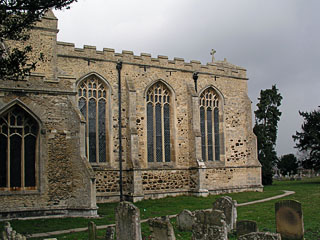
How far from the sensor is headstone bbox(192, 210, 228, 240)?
6801 mm

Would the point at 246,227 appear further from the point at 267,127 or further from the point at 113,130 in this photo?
the point at 267,127

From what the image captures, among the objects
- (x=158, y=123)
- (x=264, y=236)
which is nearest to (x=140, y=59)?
(x=158, y=123)

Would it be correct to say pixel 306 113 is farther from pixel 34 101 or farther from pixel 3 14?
pixel 3 14

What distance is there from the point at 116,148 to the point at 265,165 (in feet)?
56.3

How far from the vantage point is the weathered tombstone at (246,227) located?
8.90m

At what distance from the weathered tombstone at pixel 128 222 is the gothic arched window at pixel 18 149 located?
6.76 metres

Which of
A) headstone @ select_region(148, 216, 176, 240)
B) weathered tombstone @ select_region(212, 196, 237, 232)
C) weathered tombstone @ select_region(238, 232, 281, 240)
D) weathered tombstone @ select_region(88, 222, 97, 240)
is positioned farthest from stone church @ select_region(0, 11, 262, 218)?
weathered tombstone @ select_region(238, 232, 281, 240)

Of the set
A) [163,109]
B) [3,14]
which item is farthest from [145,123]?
[3,14]

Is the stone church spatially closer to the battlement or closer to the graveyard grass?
the battlement

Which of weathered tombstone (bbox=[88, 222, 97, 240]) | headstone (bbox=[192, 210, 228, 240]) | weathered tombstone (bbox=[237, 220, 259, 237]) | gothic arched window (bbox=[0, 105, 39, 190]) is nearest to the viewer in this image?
headstone (bbox=[192, 210, 228, 240])

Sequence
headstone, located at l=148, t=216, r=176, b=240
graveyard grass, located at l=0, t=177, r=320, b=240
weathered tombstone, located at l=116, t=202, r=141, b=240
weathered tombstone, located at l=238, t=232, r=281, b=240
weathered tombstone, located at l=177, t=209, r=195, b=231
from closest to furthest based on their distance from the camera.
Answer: weathered tombstone, located at l=238, t=232, r=281, b=240
headstone, located at l=148, t=216, r=176, b=240
weathered tombstone, located at l=116, t=202, r=141, b=240
graveyard grass, located at l=0, t=177, r=320, b=240
weathered tombstone, located at l=177, t=209, r=195, b=231

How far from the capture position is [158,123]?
74.8 feet

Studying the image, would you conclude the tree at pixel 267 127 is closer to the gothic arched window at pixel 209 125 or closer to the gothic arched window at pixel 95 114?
the gothic arched window at pixel 209 125

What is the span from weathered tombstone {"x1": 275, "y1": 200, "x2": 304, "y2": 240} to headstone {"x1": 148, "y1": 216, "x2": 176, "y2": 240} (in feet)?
12.3
